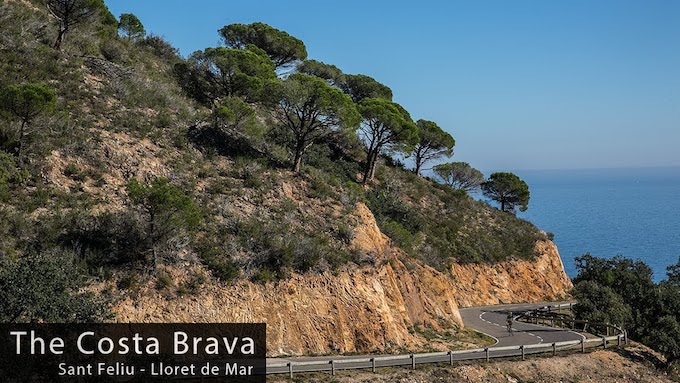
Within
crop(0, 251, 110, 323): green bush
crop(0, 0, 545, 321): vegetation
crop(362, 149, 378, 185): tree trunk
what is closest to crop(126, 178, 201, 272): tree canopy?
crop(0, 0, 545, 321): vegetation

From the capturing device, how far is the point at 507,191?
214 feet

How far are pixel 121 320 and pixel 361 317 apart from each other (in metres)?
12.7

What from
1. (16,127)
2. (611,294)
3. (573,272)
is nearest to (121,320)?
(16,127)

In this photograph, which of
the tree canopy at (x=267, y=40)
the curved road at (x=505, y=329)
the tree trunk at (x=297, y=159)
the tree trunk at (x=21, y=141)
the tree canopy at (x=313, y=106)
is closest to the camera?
the tree trunk at (x=21, y=141)

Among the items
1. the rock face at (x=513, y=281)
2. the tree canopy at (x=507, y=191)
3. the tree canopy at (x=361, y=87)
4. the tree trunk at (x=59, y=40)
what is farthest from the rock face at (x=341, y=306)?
the tree canopy at (x=361, y=87)

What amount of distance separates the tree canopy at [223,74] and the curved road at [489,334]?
24.6 m

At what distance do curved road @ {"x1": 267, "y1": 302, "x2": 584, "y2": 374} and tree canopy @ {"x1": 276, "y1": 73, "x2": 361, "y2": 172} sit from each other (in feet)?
53.2

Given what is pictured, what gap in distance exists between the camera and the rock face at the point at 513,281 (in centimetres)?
4697

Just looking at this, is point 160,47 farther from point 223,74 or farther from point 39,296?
point 39,296

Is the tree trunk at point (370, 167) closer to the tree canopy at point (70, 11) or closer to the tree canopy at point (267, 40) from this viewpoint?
the tree canopy at point (267, 40)

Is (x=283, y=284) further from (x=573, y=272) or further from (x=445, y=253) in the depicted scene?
(x=573, y=272)

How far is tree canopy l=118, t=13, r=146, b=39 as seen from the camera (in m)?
52.7

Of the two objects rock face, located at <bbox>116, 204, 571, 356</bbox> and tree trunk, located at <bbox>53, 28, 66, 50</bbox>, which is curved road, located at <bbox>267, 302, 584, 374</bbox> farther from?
tree trunk, located at <bbox>53, 28, 66, 50</bbox>

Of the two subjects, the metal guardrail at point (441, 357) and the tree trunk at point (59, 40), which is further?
the tree trunk at point (59, 40)
